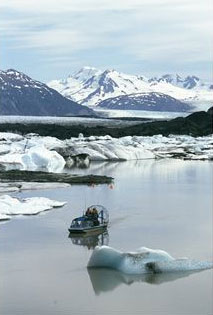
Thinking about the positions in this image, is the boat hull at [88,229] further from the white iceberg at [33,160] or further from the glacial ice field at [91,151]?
the white iceberg at [33,160]

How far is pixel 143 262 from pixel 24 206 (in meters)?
7.66

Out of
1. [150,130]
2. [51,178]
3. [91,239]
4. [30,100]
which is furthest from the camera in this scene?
[30,100]

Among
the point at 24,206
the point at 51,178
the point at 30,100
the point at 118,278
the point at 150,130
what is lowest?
the point at 118,278

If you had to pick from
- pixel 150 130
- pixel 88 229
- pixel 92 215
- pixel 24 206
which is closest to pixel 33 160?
pixel 24 206

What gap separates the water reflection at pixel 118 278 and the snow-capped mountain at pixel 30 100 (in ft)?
506

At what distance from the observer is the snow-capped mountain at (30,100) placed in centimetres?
17112

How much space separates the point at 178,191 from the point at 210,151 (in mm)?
21419

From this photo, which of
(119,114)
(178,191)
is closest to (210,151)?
(178,191)

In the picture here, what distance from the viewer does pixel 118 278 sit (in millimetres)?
12266

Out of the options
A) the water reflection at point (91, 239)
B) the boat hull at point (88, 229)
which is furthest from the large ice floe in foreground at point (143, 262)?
the boat hull at point (88, 229)

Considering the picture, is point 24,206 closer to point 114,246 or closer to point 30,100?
point 114,246

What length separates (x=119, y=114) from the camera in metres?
148

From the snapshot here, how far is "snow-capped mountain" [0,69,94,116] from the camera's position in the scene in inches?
6737

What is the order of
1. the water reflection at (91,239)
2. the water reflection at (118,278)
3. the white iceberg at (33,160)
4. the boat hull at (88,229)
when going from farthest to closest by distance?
the white iceberg at (33,160) < the boat hull at (88,229) < the water reflection at (91,239) < the water reflection at (118,278)
